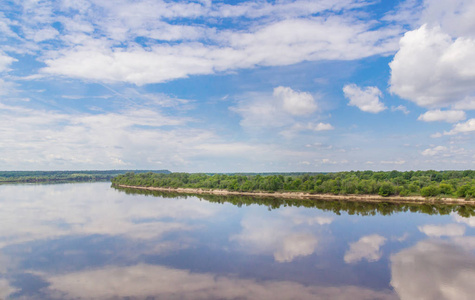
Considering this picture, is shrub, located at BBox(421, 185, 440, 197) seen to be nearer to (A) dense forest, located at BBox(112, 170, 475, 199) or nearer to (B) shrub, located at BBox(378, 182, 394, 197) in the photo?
(A) dense forest, located at BBox(112, 170, 475, 199)

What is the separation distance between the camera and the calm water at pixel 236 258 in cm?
1420

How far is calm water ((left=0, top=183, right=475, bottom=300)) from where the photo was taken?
1420 cm

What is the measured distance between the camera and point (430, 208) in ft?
144

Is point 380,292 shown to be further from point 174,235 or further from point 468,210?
point 468,210

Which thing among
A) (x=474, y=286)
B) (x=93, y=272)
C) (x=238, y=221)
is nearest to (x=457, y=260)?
(x=474, y=286)

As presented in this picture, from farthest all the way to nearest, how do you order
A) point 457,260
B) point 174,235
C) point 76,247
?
point 174,235
point 76,247
point 457,260

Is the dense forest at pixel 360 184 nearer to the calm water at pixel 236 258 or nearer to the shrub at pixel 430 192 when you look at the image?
the shrub at pixel 430 192

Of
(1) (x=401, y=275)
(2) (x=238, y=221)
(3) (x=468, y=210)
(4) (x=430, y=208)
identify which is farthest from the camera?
(4) (x=430, y=208)

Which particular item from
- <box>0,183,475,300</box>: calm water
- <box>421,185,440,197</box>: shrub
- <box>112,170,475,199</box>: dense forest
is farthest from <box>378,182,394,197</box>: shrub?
<box>0,183,475,300</box>: calm water

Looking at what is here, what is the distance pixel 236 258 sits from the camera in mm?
19344

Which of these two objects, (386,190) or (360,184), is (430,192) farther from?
(360,184)

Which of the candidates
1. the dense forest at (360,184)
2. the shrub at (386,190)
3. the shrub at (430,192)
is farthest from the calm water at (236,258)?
the shrub at (386,190)

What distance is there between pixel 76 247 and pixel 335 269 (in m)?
19.2

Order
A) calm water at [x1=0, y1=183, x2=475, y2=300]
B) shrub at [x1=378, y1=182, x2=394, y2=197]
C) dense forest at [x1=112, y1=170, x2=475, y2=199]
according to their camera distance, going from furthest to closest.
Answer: shrub at [x1=378, y1=182, x2=394, y2=197], dense forest at [x1=112, y1=170, x2=475, y2=199], calm water at [x1=0, y1=183, x2=475, y2=300]
